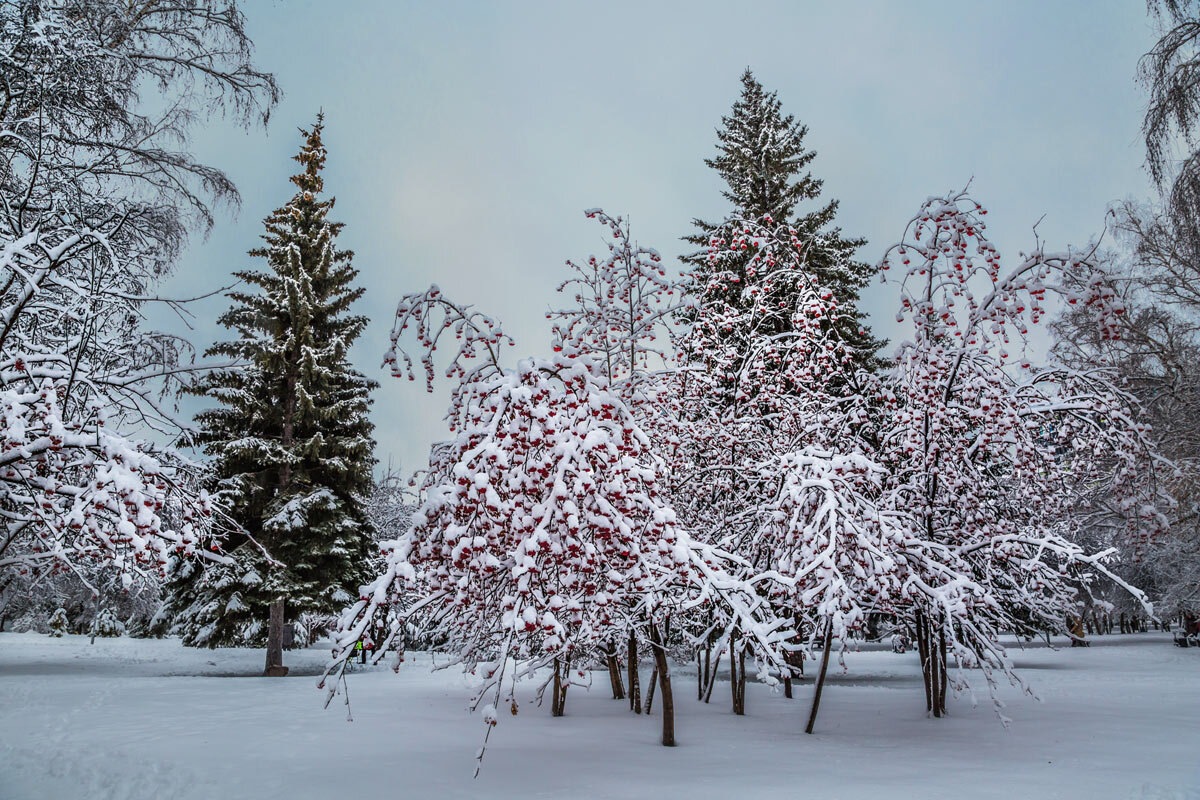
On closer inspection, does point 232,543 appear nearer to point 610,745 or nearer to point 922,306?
point 610,745

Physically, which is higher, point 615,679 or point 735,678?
point 735,678

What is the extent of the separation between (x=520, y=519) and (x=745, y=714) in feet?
22.2

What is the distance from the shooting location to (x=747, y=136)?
69.6 ft

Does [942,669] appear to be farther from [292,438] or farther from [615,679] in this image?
[292,438]

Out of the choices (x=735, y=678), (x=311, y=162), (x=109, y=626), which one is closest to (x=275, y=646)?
(x=735, y=678)

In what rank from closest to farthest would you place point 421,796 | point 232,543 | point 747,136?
point 421,796, point 232,543, point 747,136

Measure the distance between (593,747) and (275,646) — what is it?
533 inches

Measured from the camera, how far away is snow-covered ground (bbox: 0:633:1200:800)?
585 cm

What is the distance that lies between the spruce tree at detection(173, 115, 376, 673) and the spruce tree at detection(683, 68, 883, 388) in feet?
33.9

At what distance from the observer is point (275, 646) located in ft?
60.0

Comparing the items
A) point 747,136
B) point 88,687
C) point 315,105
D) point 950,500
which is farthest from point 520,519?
Result: point 315,105

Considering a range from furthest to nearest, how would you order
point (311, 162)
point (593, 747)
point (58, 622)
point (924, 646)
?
point (58, 622) → point (311, 162) → point (924, 646) → point (593, 747)

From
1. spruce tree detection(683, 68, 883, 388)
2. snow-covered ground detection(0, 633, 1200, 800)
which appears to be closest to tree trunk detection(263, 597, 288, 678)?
snow-covered ground detection(0, 633, 1200, 800)

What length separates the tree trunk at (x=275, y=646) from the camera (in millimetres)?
18000
